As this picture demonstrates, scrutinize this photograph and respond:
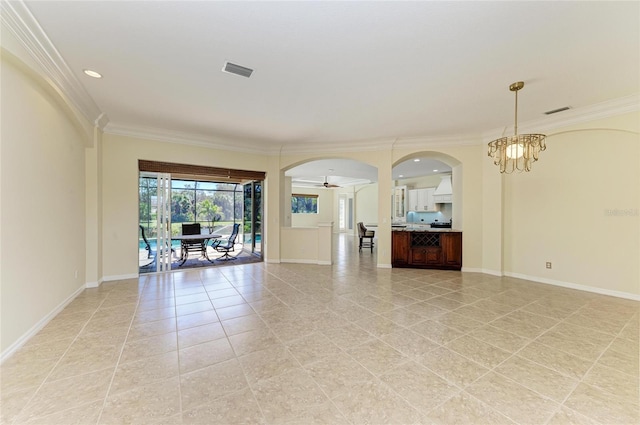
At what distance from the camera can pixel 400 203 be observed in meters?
11.2

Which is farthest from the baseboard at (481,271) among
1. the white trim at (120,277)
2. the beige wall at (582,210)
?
the white trim at (120,277)

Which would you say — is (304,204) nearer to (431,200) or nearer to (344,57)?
(431,200)

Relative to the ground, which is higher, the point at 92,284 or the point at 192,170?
the point at 192,170

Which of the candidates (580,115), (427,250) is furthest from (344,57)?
(427,250)

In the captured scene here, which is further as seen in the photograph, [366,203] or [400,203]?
[366,203]

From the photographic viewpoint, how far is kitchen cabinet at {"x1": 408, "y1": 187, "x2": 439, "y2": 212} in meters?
9.83

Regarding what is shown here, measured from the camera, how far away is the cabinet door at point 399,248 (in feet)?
20.5

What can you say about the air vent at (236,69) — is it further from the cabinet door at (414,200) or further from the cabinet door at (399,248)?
the cabinet door at (414,200)

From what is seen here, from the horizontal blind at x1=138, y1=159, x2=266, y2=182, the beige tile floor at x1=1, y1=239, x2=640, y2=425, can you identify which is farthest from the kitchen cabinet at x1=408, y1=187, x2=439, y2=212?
the horizontal blind at x1=138, y1=159, x2=266, y2=182

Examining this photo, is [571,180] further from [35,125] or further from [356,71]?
[35,125]

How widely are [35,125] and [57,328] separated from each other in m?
2.29

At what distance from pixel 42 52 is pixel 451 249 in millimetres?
7119

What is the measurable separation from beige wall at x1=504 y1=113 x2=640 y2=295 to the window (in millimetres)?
10587

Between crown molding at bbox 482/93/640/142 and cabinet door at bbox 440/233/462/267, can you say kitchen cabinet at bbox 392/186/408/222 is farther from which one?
crown molding at bbox 482/93/640/142
